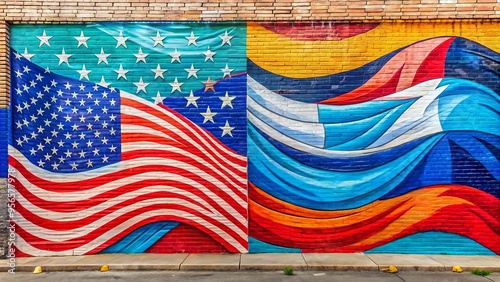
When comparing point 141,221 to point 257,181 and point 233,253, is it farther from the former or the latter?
point 257,181

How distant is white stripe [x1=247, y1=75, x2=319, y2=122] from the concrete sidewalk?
307cm

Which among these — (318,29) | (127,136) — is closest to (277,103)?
(318,29)

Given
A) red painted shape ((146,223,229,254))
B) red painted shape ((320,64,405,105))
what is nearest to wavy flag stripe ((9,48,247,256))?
red painted shape ((146,223,229,254))

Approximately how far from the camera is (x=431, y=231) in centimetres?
813

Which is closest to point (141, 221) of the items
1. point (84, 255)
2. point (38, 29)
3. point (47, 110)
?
point (84, 255)

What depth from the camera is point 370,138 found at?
8258 mm

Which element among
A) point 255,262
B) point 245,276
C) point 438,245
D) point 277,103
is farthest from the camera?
point 277,103

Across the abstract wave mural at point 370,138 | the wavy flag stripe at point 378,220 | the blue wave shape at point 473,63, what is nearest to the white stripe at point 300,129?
the abstract wave mural at point 370,138

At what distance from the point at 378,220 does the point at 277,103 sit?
3.39 meters

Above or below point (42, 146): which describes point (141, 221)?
below

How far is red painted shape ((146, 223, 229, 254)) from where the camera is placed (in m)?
8.14

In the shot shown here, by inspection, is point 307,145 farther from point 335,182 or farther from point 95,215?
point 95,215

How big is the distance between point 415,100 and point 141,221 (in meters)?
6.57

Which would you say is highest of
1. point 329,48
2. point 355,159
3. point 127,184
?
point 329,48
